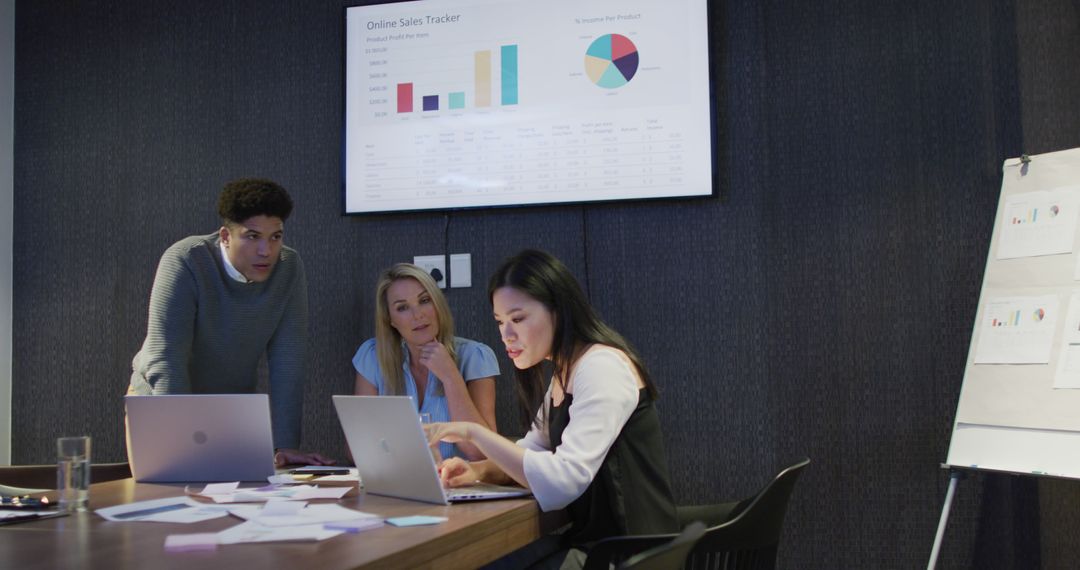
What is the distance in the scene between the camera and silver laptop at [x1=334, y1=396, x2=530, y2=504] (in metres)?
1.75

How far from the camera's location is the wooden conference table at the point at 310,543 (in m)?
1.25

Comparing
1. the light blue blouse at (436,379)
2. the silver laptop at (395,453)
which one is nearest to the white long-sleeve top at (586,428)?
the silver laptop at (395,453)

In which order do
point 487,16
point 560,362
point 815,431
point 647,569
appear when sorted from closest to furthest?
point 647,569, point 560,362, point 815,431, point 487,16

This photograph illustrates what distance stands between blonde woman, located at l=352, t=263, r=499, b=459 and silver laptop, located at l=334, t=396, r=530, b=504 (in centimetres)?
99

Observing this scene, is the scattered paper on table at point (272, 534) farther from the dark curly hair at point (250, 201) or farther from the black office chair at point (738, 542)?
the dark curly hair at point (250, 201)

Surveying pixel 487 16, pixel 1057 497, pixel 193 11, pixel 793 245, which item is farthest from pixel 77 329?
pixel 1057 497

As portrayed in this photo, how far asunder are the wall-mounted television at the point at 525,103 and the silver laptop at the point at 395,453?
4.73ft

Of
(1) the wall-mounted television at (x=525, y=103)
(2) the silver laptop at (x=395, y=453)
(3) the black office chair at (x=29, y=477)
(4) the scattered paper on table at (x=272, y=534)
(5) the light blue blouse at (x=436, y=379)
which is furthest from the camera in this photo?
(1) the wall-mounted television at (x=525, y=103)

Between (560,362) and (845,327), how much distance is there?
1352mm

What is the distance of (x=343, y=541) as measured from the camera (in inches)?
54.4

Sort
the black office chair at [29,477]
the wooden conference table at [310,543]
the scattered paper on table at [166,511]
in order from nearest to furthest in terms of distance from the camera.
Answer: the wooden conference table at [310,543]
the scattered paper on table at [166,511]
the black office chair at [29,477]

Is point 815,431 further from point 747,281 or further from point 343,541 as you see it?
point 343,541

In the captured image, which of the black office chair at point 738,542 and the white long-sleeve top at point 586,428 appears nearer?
the black office chair at point 738,542

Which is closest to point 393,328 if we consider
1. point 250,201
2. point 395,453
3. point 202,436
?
point 250,201
